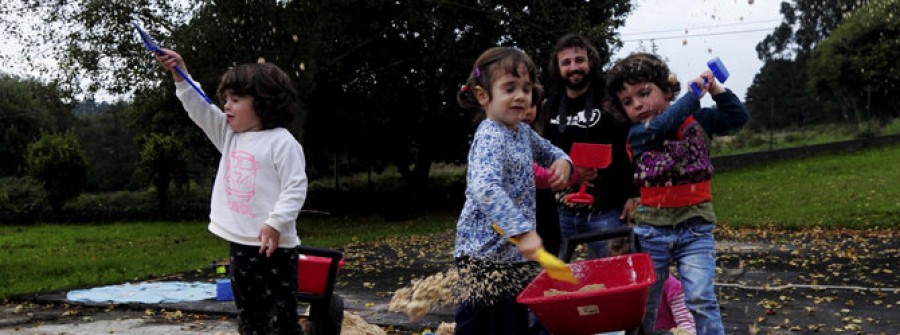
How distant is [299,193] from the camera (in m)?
3.36

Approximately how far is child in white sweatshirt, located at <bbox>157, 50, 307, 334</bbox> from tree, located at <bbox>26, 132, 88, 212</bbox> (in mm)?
28392

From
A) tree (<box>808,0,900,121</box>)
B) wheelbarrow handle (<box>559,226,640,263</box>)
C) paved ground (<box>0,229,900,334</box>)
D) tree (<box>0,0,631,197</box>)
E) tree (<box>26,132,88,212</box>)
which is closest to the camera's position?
wheelbarrow handle (<box>559,226,640,263</box>)

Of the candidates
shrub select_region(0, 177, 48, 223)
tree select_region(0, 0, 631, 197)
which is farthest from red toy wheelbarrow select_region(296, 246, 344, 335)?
shrub select_region(0, 177, 48, 223)

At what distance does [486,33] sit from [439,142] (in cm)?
529

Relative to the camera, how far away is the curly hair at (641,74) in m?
3.59

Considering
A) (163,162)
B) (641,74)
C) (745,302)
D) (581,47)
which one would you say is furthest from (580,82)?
(163,162)

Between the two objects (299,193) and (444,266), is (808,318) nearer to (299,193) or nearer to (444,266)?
(299,193)

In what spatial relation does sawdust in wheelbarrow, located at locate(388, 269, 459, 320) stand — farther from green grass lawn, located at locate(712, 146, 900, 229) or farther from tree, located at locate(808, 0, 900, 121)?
tree, located at locate(808, 0, 900, 121)

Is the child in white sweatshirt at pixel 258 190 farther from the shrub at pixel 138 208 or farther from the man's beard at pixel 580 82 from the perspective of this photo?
the shrub at pixel 138 208

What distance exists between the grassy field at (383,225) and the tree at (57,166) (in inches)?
110

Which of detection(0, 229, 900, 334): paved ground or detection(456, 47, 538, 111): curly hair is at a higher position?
detection(456, 47, 538, 111): curly hair

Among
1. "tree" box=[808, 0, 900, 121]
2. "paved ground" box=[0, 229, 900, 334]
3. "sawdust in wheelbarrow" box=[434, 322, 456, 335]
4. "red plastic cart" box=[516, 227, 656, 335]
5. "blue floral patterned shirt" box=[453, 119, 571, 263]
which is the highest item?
"tree" box=[808, 0, 900, 121]

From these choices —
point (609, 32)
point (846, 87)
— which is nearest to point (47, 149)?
point (609, 32)

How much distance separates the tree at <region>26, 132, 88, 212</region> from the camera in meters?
28.8
